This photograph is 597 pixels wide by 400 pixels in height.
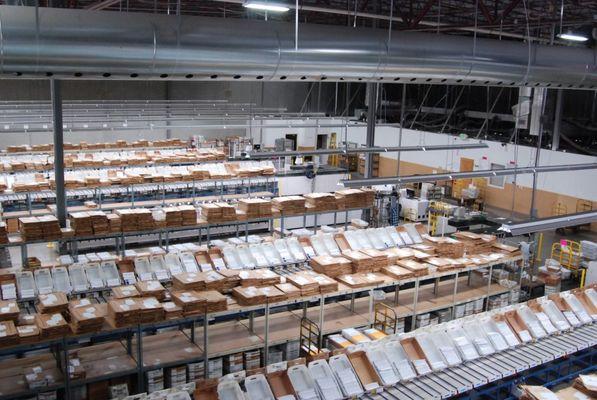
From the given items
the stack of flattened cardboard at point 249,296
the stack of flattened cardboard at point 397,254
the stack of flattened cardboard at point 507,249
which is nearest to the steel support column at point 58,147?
the stack of flattened cardboard at point 249,296

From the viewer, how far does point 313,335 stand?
9031 millimetres

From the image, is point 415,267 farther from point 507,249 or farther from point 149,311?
point 149,311

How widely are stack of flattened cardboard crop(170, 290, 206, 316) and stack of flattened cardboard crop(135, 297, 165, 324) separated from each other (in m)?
0.30

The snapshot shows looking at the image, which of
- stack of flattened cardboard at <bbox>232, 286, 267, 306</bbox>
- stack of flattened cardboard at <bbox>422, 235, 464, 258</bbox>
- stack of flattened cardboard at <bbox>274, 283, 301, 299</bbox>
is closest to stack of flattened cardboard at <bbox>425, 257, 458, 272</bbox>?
stack of flattened cardboard at <bbox>422, 235, 464, 258</bbox>

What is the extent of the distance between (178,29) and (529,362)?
6761mm

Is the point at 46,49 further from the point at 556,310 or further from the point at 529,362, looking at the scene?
the point at 556,310

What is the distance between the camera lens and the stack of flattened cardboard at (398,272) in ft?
31.8

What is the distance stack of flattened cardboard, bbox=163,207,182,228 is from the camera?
39.2 feet

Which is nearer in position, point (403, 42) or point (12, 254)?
point (403, 42)

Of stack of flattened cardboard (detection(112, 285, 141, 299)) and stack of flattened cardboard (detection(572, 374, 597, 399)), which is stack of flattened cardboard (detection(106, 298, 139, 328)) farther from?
stack of flattened cardboard (detection(572, 374, 597, 399))

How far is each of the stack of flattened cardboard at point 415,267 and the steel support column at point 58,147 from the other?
689cm

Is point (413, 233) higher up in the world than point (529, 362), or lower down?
higher up

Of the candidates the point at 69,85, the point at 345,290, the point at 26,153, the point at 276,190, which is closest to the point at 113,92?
the point at 69,85

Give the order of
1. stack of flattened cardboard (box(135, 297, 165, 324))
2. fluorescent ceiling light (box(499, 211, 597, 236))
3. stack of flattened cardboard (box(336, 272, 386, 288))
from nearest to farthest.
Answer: stack of flattened cardboard (box(135, 297, 165, 324))
fluorescent ceiling light (box(499, 211, 597, 236))
stack of flattened cardboard (box(336, 272, 386, 288))
